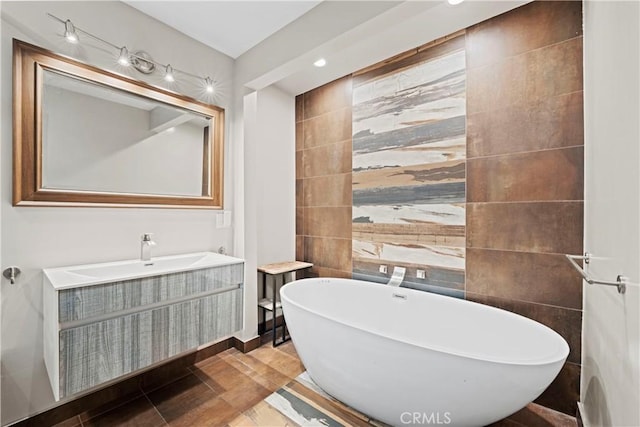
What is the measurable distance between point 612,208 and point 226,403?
2.28 metres

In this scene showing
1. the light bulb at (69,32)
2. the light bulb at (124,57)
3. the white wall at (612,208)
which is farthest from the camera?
the light bulb at (124,57)

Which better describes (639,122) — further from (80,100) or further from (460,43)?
(80,100)

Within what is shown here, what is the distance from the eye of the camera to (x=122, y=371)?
146 cm

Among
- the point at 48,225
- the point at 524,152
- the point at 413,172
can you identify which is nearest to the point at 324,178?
the point at 413,172

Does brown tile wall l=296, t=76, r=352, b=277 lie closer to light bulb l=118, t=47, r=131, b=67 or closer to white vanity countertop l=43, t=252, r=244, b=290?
white vanity countertop l=43, t=252, r=244, b=290

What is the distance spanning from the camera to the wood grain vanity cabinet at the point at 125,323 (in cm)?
129

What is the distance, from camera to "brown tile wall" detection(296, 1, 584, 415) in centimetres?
165

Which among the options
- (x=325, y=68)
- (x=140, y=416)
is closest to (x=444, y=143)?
(x=325, y=68)

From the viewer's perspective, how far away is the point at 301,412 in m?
1.66

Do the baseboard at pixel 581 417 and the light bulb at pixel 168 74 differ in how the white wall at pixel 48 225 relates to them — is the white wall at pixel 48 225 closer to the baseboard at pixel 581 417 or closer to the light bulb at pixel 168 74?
the light bulb at pixel 168 74

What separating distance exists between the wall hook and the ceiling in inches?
70.8

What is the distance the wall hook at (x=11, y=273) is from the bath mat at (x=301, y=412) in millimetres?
1446

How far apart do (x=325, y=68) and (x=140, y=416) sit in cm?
306

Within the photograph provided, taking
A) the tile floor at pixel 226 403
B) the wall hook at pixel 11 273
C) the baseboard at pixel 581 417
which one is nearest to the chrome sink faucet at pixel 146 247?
the wall hook at pixel 11 273
